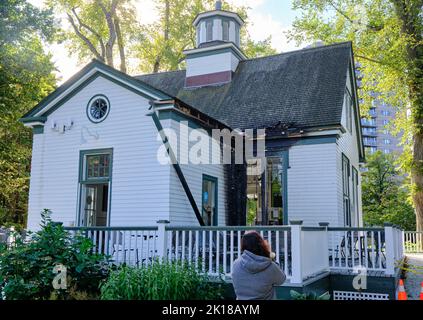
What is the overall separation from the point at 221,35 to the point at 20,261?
13.9m

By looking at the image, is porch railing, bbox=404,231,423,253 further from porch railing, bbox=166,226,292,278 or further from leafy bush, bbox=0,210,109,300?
leafy bush, bbox=0,210,109,300

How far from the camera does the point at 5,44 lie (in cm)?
1563

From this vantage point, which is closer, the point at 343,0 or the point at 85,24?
the point at 343,0

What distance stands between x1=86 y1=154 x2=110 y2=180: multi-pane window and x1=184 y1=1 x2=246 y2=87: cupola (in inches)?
308

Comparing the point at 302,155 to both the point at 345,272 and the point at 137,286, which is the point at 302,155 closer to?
the point at 345,272

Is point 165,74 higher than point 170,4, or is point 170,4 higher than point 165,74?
point 170,4

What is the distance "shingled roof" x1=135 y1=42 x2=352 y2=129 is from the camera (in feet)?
43.5

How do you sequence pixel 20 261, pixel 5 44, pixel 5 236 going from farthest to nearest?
→ pixel 5 44
pixel 5 236
pixel 20 261

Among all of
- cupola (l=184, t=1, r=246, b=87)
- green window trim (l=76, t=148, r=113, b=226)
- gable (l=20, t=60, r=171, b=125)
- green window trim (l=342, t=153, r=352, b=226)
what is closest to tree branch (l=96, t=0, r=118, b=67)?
cupola (l=184, t=1, r=246, b=87)

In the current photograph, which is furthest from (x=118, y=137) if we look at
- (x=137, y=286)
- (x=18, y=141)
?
(x=18, y=141)

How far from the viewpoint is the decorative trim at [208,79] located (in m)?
17.2

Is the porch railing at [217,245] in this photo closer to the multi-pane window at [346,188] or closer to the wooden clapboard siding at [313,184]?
the wooden clapboard siding at [313,184]

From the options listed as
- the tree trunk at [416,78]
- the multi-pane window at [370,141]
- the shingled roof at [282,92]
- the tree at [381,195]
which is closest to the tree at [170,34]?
the shingled roof at [282,92]

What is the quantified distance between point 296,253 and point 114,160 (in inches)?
→ 214
